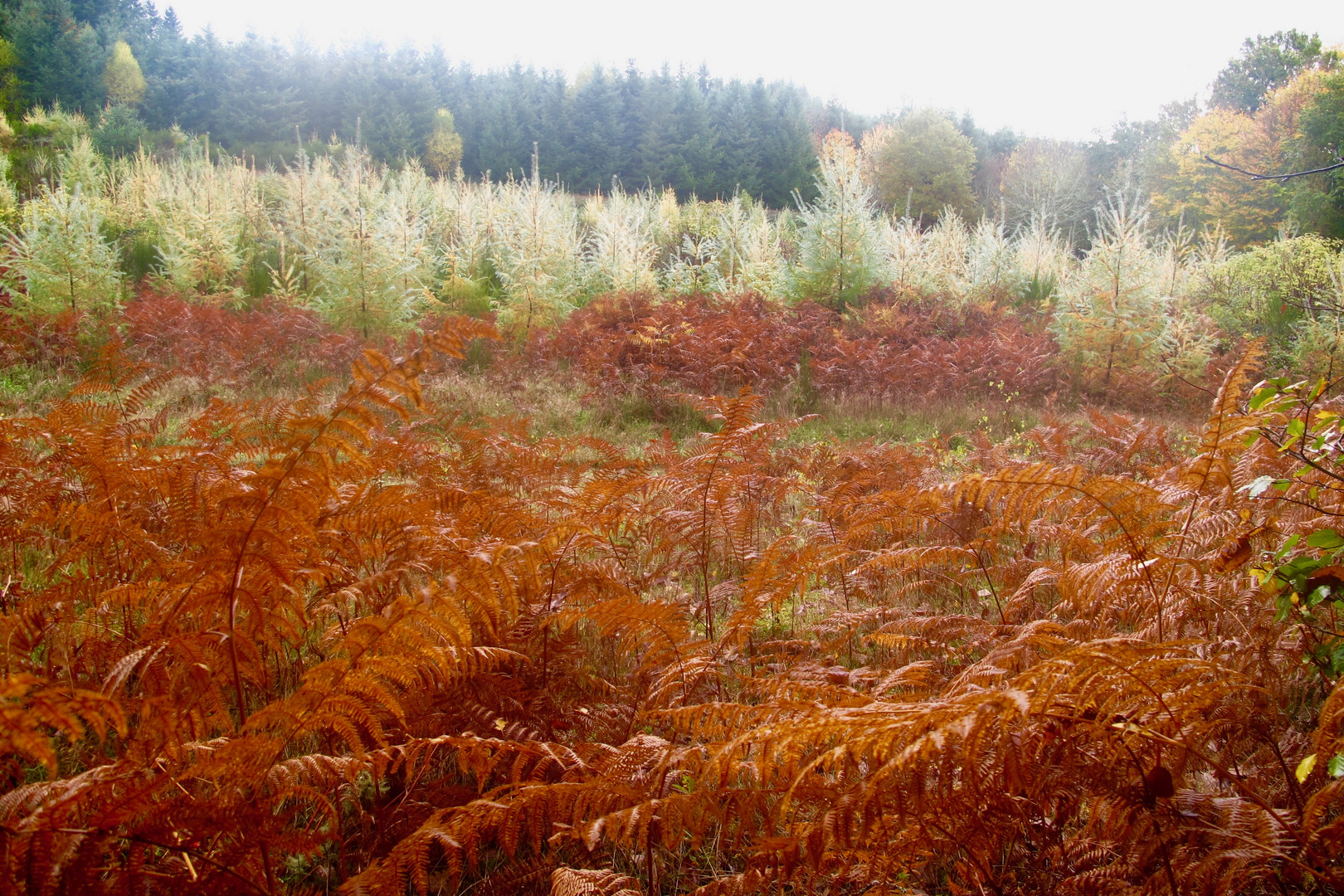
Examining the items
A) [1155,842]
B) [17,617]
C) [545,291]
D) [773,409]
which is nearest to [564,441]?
[17,617]

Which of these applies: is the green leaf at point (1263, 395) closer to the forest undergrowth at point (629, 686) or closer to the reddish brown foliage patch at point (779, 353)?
the forest undergrowth at point (629, 686)

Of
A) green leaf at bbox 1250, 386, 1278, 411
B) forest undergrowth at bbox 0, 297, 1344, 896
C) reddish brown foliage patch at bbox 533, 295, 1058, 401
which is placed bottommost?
reddish brown foliage patch at bbox 533, 295, 1058, 401

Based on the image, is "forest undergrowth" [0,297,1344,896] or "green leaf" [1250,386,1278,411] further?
"green leaf" [1250,386,1278,411]

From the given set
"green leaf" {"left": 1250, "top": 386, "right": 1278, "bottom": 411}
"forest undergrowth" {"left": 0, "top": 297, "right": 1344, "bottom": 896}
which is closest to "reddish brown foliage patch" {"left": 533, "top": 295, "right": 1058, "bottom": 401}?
"forest undergrowth" {"left": 0, "top": 297, "right": 1344, "bottom": 896}

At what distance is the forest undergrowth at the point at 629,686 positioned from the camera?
1.04 metres

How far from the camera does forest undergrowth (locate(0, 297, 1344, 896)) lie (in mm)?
1036

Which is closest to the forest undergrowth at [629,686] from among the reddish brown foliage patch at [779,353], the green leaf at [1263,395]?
the green leaf at [1263,395]

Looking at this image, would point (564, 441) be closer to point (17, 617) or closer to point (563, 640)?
point (563, 640)

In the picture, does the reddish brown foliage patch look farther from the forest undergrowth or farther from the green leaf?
the green leaf

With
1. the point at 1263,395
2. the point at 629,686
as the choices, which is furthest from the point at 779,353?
the point at 1263,395

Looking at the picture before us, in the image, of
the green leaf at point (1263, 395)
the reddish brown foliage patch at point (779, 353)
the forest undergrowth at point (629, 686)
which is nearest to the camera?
the forest undergrowth at point (629, 686)

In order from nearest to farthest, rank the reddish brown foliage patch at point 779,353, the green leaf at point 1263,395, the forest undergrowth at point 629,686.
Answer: the forest undergrowth at point 629,686 → the green leaf at point 1263,395 → the reddish brown foliage patch at point 779,353

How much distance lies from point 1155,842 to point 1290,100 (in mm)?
31946

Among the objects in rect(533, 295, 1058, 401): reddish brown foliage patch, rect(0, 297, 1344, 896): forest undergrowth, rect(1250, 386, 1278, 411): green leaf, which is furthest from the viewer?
rect(533, 295, 1058, 401): reddish brown foliage patch
